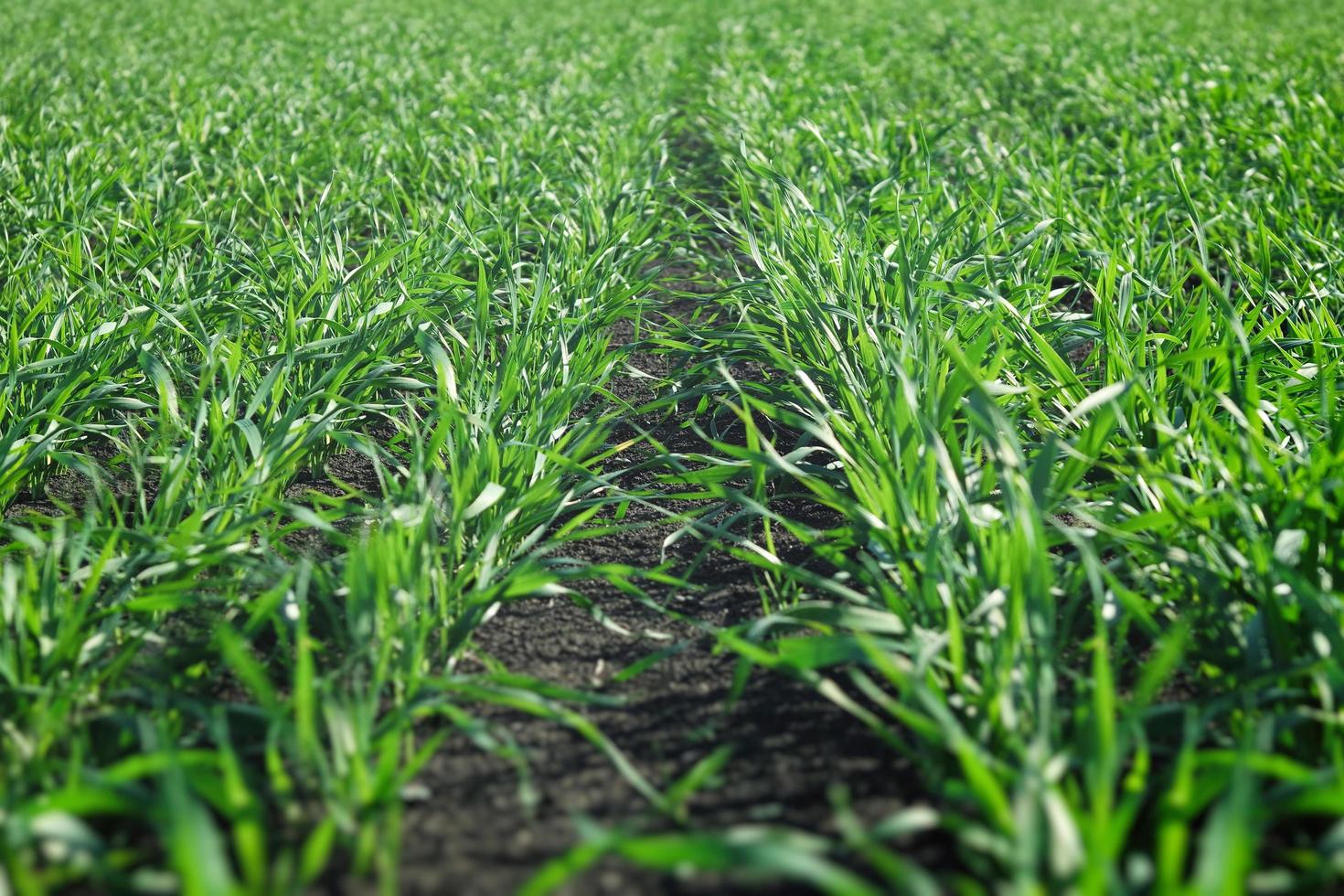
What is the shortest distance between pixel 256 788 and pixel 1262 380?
199 centimetres

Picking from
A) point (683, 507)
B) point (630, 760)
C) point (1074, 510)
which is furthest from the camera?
point (683, 507)

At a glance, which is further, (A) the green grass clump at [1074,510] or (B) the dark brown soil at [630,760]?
(B) the dark brown soil at [630,760]

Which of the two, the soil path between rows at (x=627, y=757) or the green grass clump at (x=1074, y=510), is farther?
the soil path between rows at (x=627, y=757)

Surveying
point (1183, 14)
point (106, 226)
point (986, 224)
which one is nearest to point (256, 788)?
point (986, 224)

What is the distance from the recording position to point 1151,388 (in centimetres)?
192

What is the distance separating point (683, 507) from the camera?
2.04 meters

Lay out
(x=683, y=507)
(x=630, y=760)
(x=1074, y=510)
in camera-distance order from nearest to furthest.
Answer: (x=630, y=760), (x=1074, y=510), (x=683, y=507)

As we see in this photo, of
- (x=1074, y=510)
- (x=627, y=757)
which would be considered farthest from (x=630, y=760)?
(x=1074, y=510)

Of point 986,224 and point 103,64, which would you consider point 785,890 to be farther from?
point 103,64

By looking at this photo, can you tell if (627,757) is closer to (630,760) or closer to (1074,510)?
(630,760)

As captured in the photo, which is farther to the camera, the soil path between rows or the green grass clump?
the soil path between rows

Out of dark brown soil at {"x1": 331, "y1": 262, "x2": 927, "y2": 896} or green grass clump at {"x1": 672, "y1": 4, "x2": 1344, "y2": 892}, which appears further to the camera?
dark brown soil at {"x1": 331, "y1": 262, "x2": 927, "y2": 896}

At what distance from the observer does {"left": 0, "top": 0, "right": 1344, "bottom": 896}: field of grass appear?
1.11 m

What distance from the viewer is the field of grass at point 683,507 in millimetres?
1105
